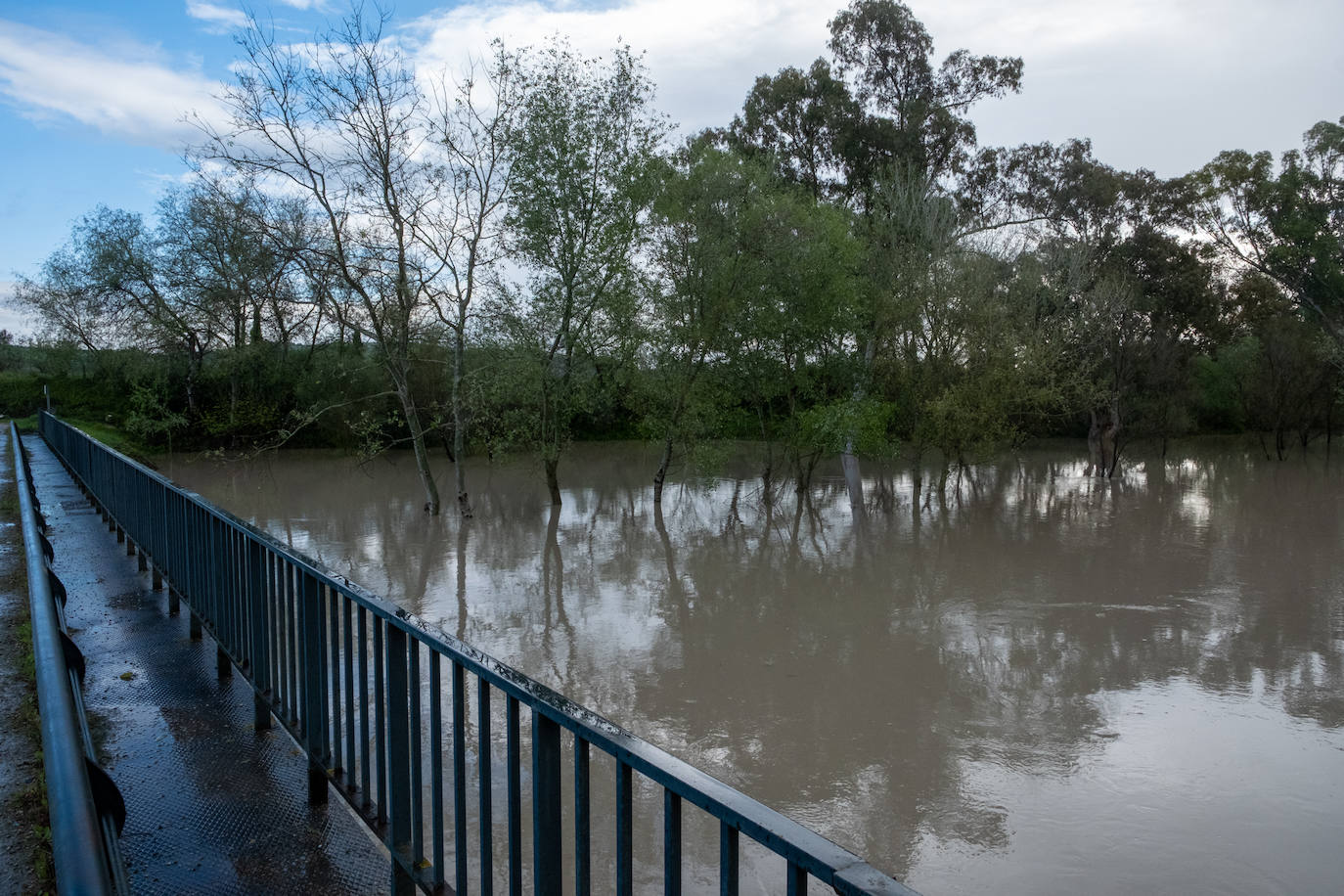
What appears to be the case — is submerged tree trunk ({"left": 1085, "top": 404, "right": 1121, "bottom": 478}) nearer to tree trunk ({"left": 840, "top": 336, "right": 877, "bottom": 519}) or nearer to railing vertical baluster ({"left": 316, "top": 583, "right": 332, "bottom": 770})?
tree trunk ({"left": 840, "top": 336, "right": 877, "bottom": 519})

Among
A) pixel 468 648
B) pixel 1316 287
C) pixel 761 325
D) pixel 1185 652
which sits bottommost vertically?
pixel 1185 652

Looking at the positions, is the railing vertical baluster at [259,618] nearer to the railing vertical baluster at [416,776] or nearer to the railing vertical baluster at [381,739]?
the railing vertical baluster at [381,739]

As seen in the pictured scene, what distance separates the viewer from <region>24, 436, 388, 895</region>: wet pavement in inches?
128

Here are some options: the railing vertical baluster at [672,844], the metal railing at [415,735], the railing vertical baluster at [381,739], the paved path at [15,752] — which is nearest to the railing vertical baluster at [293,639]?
the metal railing at [415,735]

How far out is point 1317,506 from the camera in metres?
21.4

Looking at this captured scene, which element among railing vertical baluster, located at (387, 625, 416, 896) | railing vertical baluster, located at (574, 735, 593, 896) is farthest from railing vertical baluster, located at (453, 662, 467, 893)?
railing vertical baluster, located at (574, 735, 593, 896)

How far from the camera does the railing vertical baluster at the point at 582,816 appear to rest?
1.93 meters

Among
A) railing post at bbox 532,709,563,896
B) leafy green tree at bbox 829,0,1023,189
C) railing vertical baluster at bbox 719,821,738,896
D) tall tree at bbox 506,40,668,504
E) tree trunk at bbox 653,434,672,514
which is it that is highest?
leafy green tree at bbox 829,0,1023,189

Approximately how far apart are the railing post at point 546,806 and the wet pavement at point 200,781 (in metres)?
1.33

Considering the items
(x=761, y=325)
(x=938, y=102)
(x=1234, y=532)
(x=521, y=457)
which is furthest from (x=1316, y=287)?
(x=521, y=457)

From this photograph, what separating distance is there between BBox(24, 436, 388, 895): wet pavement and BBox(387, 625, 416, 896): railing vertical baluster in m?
0.42

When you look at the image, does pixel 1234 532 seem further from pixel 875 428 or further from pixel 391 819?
pixel 391 819

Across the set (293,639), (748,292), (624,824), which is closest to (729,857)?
(624,824)

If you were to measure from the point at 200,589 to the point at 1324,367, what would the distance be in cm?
3957
